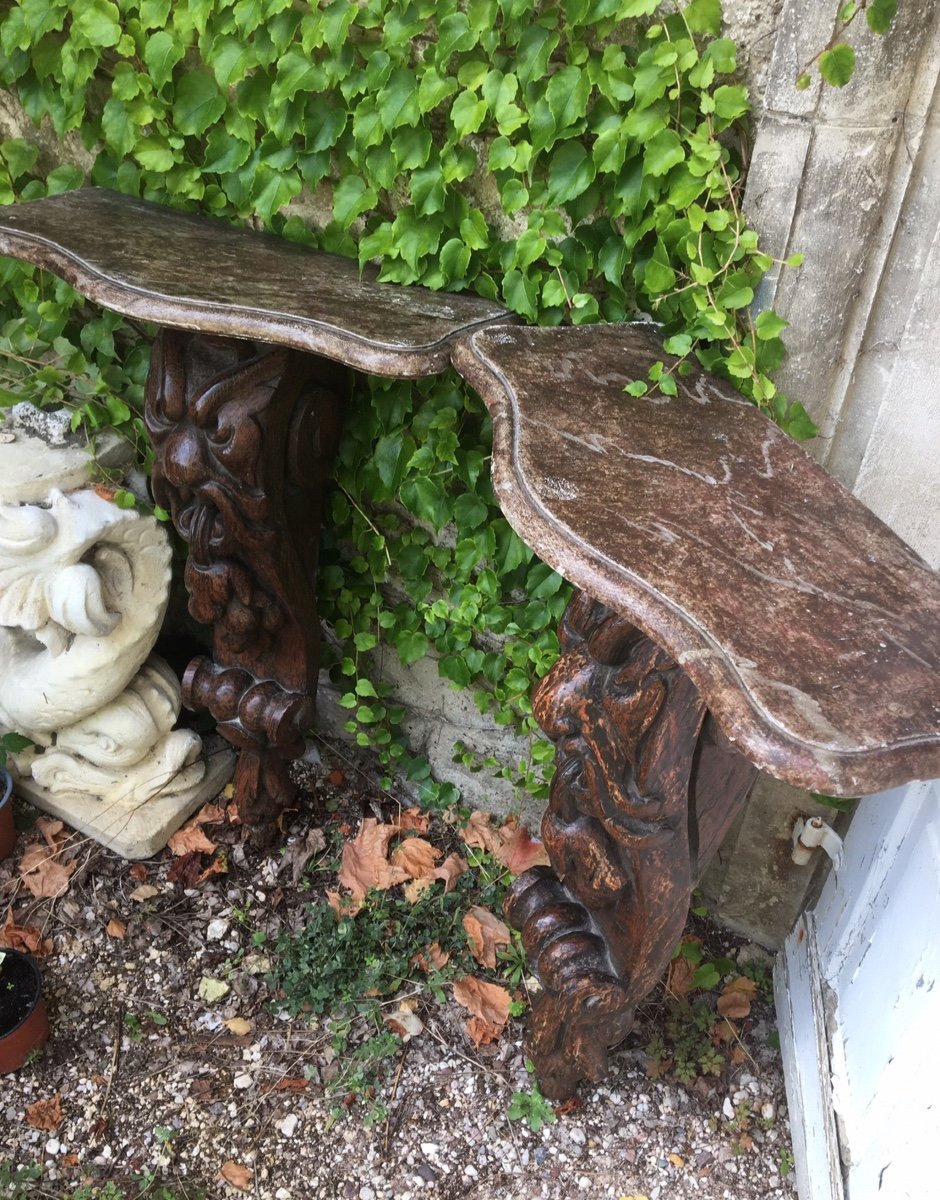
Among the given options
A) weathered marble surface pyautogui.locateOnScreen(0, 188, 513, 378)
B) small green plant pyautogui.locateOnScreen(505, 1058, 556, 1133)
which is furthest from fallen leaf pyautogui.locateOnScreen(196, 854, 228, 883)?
weathered marble surface pyautogui.locateOnScreen(0, 188, 513, 378)

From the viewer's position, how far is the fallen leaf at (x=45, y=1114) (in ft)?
6.91

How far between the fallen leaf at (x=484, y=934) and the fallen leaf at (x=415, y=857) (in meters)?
0.18

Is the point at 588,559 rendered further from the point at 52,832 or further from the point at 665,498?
the point at 52,832

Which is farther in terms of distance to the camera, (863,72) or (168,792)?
(168,792)

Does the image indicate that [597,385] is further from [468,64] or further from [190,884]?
[190,884]

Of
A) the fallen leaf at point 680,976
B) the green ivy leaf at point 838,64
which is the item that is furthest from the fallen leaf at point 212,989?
the green ivy leaf at point 838,64

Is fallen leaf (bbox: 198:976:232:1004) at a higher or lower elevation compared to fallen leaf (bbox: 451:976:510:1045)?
lower

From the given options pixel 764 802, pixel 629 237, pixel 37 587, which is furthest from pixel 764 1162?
pixel 37 587

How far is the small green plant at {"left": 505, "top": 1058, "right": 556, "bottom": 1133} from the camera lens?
2.12 metres

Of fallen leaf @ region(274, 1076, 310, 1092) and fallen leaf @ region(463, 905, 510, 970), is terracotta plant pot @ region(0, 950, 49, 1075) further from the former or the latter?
fallen leaf @ region(463, 905, 510, 970)

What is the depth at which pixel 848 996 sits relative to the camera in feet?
6.48

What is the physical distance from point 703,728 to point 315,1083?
1.34m

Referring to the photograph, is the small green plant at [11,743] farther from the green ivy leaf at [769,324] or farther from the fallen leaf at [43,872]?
the green ivy leaf at [769,324]

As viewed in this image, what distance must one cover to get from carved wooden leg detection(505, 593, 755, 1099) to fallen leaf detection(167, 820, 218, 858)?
41.9 inches
